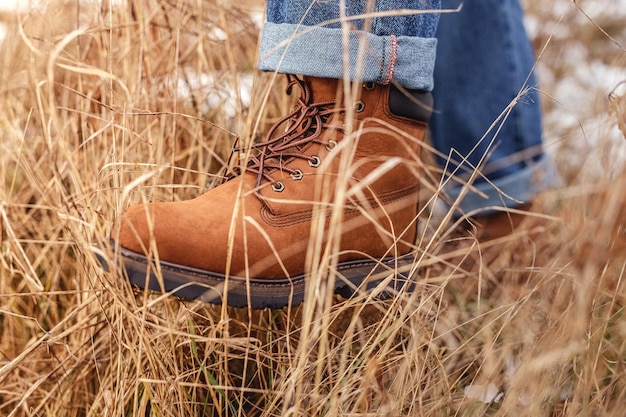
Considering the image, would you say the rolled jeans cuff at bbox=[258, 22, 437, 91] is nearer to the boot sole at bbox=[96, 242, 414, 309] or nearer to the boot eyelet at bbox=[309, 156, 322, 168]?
the boot eyelet at bbox=[309, 156, 322, 168]

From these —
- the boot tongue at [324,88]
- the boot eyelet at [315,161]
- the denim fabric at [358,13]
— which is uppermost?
the denim fabric at [358,13]

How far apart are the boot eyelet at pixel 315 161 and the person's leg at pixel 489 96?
452 mm

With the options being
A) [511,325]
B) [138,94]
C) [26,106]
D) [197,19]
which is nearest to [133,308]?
[138,94]

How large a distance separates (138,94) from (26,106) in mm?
667

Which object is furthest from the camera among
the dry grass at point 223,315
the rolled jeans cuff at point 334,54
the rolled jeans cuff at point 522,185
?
the rolled jeans cuff at point 522,185

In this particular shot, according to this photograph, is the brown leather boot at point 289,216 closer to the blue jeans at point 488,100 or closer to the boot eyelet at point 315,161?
the boot eyelet at point 315,161

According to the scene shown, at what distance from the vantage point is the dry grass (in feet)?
2.32

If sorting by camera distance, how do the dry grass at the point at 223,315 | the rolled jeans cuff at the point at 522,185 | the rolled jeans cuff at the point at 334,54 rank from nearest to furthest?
1. the dry grass at the point at 223,315
2. the rolled jeans cuff at the point at 334,54
3. the rolled jeans cuff at the point at 522,185

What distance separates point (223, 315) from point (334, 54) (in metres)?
0.39

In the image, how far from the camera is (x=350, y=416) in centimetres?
69

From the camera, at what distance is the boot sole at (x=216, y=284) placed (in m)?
0.74

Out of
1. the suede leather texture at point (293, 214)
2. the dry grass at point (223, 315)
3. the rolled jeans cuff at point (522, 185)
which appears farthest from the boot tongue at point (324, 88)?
the rolled jeans cuff at point (522, 185)

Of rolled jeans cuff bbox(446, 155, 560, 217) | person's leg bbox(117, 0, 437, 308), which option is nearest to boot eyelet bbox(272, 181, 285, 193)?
person's leg bbox(117, 0, 437, 308)

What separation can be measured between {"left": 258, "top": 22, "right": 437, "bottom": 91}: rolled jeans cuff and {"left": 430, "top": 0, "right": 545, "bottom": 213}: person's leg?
41 centimetres
